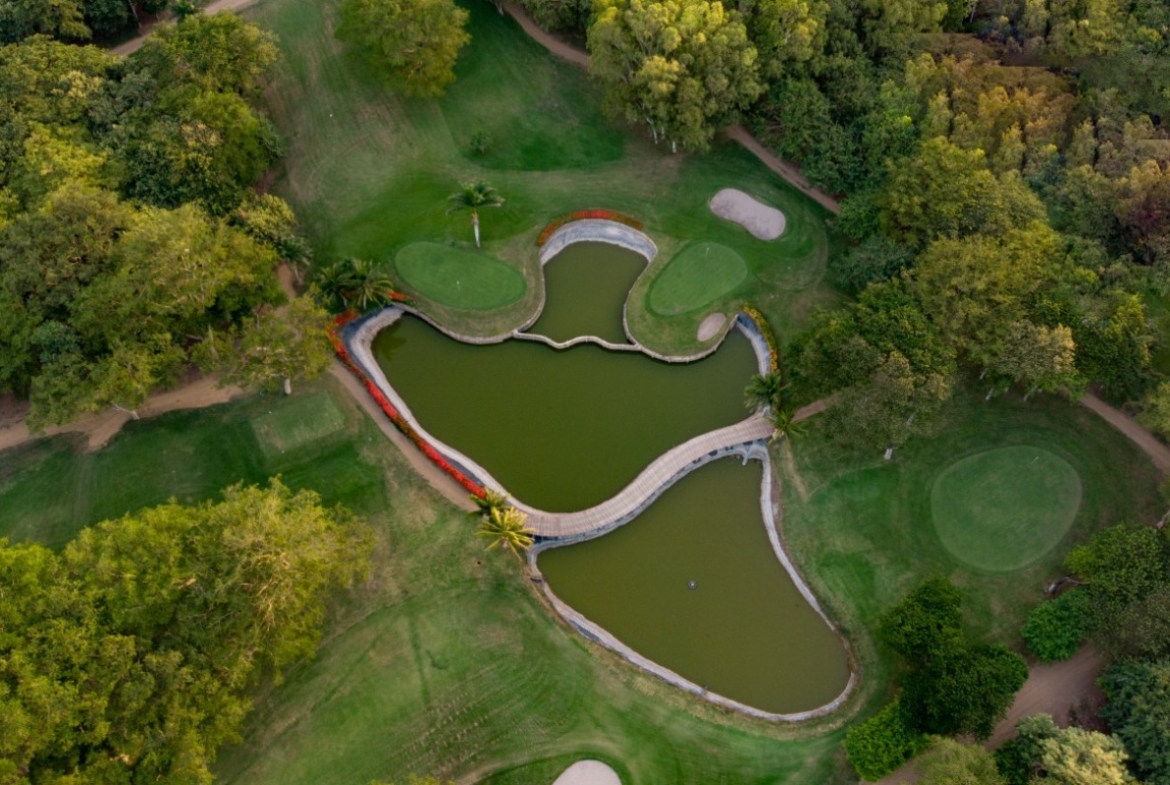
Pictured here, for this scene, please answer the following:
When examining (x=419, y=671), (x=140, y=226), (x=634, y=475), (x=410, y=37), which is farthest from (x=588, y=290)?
(x=140, y=226)

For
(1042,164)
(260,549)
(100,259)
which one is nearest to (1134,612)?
(1042,164)

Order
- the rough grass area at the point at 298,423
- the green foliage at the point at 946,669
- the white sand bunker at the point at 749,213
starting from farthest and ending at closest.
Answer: the white sand bunker at the point at 749,213, the rough grass area at the point at 298,423, the green foliage at the point at 946,669

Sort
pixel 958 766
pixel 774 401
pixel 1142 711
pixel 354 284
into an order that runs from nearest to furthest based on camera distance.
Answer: pixel 958 766, pixel 1142 711, pixel 774 401, pixel 354 284

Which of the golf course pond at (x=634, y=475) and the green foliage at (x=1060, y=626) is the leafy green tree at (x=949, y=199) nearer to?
the golf course pond at (x=634, y=475)

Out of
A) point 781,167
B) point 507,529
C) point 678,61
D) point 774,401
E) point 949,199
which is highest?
point 678,61

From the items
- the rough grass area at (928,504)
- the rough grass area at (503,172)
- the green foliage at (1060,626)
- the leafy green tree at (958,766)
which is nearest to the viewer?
the leafy green tree at (958,766)

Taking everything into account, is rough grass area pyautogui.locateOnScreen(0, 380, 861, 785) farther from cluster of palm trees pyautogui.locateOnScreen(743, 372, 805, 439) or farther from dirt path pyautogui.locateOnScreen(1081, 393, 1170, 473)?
dirt path pyautogui.locateOnScreen(1081, 393, 1170, 473)

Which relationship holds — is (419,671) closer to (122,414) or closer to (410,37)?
(122,414)

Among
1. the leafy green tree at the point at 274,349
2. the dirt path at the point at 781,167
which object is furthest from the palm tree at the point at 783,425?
the leafy green tree at the point at 274,349
